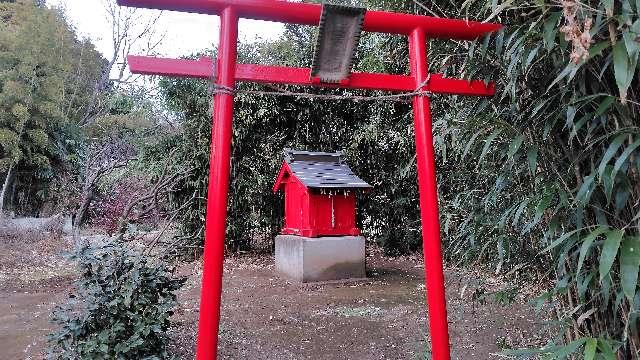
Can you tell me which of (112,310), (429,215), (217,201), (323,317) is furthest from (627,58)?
(323,317)

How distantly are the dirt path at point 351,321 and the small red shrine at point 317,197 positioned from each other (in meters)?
0.80

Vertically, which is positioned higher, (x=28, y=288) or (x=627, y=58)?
(x=627, y=58)

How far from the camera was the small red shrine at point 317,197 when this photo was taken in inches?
247

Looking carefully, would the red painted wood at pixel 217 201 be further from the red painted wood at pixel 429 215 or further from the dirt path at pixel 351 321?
the dirt path at pixel 351 321

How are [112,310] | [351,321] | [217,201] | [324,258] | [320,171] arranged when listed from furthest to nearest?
[320,171] < [324,258] < [351,321] < [112,310] < [217,201]

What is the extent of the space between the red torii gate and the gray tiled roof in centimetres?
400

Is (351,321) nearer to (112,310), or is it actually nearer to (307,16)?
(112,310)

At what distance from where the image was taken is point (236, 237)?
26.7ft

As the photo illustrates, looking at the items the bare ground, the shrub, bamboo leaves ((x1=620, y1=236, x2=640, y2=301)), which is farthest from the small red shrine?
bamboo leaves ((x1=620, y1=236, x2=640, y2=301))

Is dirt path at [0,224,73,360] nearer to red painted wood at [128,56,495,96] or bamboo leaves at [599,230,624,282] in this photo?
red painted wood at [128,56,495,96]

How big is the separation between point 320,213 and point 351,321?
2.28 metres

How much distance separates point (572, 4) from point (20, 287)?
6.81 meters

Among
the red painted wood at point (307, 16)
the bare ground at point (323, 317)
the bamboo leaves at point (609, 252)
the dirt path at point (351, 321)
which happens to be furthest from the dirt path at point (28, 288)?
the bamboo leaves at point (609, 252)

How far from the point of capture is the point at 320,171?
6.71 m
